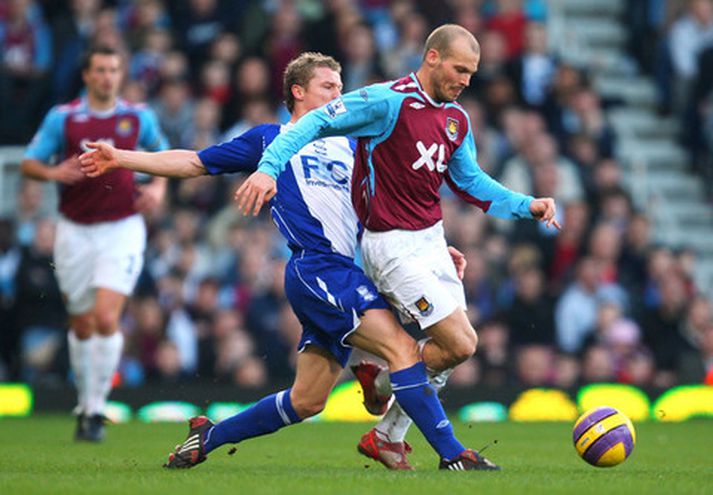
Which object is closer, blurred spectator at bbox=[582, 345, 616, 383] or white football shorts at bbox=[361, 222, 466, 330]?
white football shorts at bbox=[361, 222, 466, 330]

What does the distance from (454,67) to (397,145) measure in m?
0.50

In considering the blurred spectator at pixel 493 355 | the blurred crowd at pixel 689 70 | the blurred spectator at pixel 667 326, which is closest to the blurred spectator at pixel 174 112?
the blurred spectator at pixel 493 355

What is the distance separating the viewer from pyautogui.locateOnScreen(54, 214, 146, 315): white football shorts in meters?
11.8

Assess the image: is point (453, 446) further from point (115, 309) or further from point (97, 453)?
point (115, 309)

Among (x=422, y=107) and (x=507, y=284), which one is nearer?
(x=422, y=107)

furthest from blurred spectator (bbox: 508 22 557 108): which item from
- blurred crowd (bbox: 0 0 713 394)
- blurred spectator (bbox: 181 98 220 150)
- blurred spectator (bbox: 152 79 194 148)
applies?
blurred spectator (bbox: 152 79 194 148)

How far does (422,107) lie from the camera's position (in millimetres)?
8305

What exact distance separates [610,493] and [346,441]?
467cm

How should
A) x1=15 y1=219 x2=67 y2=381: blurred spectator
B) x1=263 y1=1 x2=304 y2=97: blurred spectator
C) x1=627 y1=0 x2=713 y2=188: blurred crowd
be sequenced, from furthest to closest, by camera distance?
1. x1=627 y1=0 x2=713 y2=188: blurred crowd
2. x1=263 y1=1 x2=304 y2=97: blurred spectator
3. x1=15 y1=219 x2=67 y2=381: blurred spectator

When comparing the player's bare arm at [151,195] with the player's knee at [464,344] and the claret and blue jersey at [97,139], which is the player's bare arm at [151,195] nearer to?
the claret and blue jersey at [97,139]

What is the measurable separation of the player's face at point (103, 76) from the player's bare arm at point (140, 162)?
363cm

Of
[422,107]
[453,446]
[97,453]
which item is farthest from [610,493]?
[97,453]

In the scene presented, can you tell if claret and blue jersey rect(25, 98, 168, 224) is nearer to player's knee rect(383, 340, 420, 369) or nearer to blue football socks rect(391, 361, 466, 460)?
player's knee rect(383, 340, 420, 369)

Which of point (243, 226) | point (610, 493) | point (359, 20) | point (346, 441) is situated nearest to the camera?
point (610, 493)
